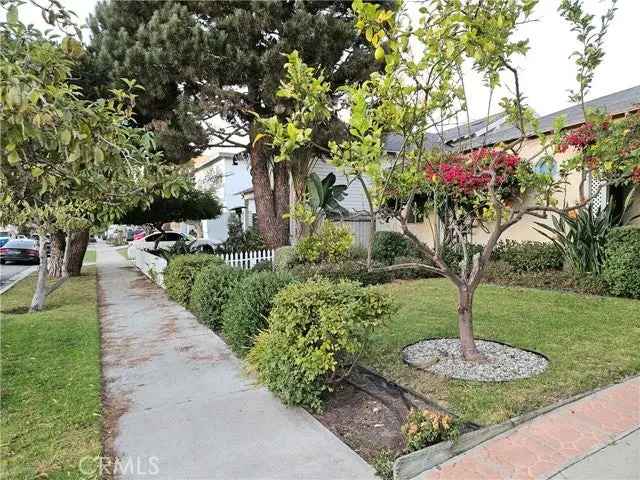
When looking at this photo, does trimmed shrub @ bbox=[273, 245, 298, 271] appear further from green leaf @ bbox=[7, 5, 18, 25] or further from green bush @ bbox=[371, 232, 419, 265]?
green leaf @ bbox=[7, 5, 18, 25]

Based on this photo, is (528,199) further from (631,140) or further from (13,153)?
(13,153)

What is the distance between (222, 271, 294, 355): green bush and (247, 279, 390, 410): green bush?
43.5 inches

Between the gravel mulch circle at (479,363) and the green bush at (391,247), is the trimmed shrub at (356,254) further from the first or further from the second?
the gravel mulch circle at (479,363)

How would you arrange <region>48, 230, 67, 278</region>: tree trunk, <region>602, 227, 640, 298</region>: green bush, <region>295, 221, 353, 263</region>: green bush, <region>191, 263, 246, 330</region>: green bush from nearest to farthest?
<region>191, 263, 246, 330</region>: green bush, <region>602, 227, 640, 298</region>: green bush, <region>295, 221, 353, 263</region>: green bush, <region>48, 230, 67, 278</region>: tree trunk

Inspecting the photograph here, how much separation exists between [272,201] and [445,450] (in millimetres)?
10328

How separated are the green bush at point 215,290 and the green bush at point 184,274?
1291mm

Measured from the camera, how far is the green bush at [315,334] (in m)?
3.77

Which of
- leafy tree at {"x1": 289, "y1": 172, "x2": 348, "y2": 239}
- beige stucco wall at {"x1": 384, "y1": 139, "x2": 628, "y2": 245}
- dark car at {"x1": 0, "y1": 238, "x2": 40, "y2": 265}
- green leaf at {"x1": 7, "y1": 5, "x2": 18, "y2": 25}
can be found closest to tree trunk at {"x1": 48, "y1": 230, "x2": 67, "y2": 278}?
dark car at {"x1": 0, "y1": 238, "x2": 40, "y2": 265}

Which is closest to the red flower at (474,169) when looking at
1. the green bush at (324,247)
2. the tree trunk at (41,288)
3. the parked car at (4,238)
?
the green bush at (324,247)

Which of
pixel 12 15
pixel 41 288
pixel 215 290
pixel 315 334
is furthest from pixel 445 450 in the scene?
pixel 41 288

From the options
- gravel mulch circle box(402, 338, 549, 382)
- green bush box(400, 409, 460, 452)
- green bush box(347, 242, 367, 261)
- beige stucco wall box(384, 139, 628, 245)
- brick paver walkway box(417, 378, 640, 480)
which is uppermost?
beige stucco wall box(384, 139, 628, 245)

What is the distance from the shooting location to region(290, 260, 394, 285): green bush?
9789mm

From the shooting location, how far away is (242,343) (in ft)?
17.8

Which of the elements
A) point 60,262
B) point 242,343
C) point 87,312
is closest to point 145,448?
point 242,343
